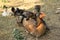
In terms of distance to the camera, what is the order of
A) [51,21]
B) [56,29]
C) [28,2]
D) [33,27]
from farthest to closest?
[28,2] → [51,21] → [56,29] → [33,27]

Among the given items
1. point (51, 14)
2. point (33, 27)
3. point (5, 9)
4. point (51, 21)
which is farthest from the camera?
point (5, 9)

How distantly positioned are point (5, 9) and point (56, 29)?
2.05 m

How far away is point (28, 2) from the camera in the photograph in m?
7.34

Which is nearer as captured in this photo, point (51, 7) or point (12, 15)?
point (12, 15)

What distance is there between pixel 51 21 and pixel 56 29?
0.50m

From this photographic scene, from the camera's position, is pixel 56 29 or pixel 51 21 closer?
pixel 56 29

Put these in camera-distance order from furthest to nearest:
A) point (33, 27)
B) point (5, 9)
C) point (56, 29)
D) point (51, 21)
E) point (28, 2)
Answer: point (28, 2) < point (5, 9) < point (51, 21) < point (56, 29) < point (33, 27)

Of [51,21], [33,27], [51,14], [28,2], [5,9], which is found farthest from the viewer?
[28,2]

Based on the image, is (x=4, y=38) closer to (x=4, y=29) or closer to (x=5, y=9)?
(x=4, y=29)

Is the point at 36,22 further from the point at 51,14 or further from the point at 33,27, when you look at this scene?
the point at 51,14

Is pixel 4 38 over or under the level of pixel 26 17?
under

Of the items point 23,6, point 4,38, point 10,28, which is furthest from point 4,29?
point 23,6

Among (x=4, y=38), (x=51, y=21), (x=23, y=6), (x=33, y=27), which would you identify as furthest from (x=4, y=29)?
(x=23, y=6)

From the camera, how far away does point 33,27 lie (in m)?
4.94
